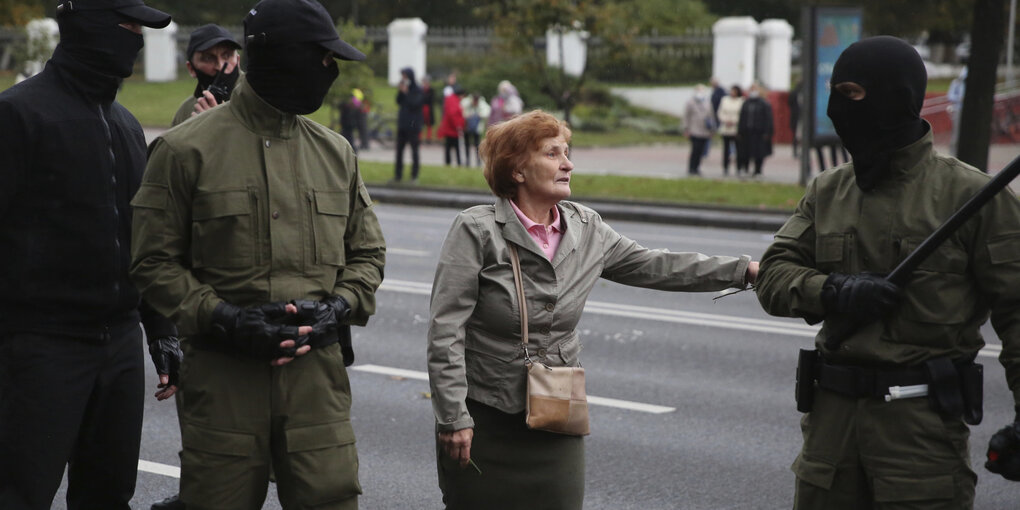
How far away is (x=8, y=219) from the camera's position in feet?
12.3

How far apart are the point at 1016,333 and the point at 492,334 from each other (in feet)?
4.94

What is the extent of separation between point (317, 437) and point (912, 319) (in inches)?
67.0

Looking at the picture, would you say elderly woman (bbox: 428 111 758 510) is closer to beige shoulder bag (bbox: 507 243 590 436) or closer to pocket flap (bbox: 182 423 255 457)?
beige shoulder bag (bbox: 507 243 590 436)

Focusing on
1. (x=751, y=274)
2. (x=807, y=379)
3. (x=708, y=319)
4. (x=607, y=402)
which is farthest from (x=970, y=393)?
(x=708, y=319)

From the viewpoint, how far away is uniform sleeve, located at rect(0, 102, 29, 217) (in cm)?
370

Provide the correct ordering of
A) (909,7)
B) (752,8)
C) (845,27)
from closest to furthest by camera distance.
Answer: (845,27), (909,7), (752,8)

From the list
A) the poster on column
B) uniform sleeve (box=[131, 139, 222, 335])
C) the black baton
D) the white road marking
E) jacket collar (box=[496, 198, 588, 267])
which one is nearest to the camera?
the black baton

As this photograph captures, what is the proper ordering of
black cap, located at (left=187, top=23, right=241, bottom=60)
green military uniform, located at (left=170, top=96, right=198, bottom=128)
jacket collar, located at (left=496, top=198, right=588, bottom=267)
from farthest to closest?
black cap, located at (left=187, top=23, right=241, bottom=60) < green military uniform, located at (left=170, top=96, right=198, bottom=128) < jacket collar, located at (left=496, top=198, right=588, bottom=267)

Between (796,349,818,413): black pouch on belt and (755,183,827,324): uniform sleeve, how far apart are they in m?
0.11

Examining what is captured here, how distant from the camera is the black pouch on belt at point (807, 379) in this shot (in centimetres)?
366

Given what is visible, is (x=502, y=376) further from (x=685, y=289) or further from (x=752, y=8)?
(x=752, y=8)

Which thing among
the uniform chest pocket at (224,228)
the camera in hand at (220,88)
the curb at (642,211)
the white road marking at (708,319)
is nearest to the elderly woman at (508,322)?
the uniform chest pocket at (224,228)

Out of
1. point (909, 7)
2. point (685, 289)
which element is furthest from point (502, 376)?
point (909, 7)

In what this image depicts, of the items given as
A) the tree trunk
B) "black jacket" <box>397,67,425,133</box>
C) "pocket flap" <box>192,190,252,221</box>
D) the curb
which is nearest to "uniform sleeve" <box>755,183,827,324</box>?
"pocket flap" <box>192,190,252,221</box>
